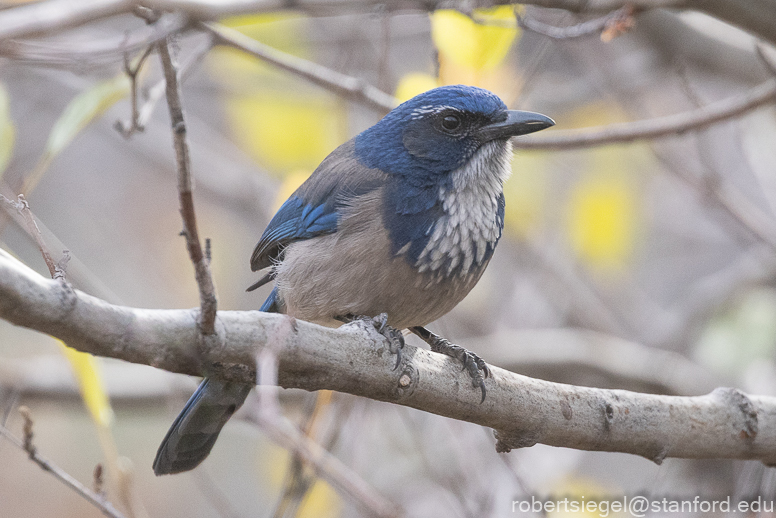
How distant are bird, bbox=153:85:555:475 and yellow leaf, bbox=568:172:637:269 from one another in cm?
234

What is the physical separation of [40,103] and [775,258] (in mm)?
5862

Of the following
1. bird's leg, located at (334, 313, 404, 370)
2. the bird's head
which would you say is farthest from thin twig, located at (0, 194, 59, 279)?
the bird's head

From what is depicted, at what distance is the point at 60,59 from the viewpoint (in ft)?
7.79

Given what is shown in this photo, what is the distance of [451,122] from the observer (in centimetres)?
323

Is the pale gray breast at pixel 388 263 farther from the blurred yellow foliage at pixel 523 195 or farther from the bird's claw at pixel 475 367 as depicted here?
the blurred yellow foliage at pixel 523 195

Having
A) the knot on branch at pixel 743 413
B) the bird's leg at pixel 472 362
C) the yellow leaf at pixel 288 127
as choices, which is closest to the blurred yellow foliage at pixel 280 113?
the yellow leaf at pixel 288 127

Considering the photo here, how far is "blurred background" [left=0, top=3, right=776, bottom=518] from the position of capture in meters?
4.28

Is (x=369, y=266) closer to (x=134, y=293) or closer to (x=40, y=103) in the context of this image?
(x=40, y=103)

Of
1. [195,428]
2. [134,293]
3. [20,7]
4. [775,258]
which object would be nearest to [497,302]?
[775,258]

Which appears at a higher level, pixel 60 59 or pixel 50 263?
pixel 60 59

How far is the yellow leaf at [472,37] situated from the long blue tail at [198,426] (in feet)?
5.57

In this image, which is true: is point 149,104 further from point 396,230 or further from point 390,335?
point 390,335

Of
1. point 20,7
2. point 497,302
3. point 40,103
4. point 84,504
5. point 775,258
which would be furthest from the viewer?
point 84,504

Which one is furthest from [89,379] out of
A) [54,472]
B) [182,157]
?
[182,157]
